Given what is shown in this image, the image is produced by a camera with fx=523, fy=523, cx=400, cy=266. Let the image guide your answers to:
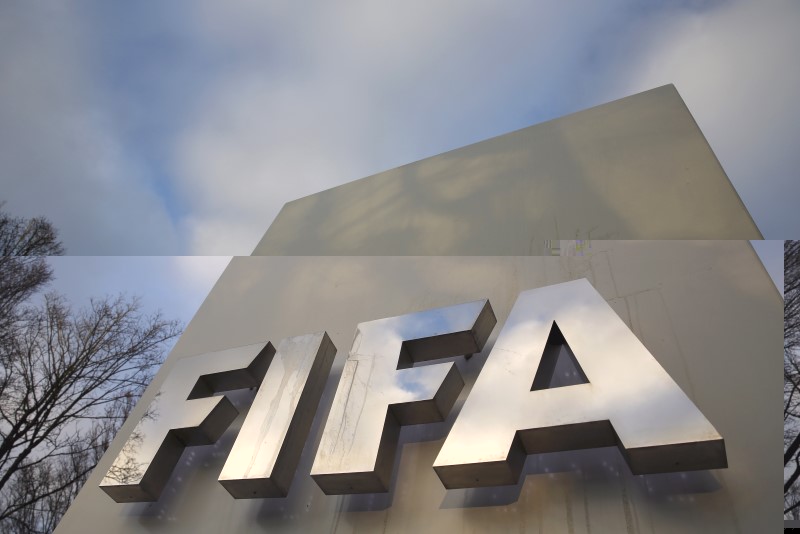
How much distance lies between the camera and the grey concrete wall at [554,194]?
3170 mm

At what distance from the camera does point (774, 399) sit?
1.96 m

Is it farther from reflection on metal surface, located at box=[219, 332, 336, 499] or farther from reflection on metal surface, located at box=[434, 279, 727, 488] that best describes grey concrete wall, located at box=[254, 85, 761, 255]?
reflection on metal surface, located at box=[219, 332, 336, 499]

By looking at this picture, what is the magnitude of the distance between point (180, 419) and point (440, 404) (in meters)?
1.71

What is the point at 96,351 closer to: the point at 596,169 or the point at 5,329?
the point at 5,329

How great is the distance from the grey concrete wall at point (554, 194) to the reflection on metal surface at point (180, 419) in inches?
60.3

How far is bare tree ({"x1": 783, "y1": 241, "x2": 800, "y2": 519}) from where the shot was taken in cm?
176

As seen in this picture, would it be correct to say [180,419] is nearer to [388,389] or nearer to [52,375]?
[388,389]

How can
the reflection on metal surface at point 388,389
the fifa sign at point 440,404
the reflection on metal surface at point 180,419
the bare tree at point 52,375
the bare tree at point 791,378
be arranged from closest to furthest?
1. the bare tree at point 791,378
2. the fifa sign at point 440,404
3. the reflection on metal surface at point 388,389
4. the reflection on metal surface at point 180,419
5. the bare tree at point 52,375

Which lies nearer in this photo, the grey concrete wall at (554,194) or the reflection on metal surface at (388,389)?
the reflection on metal surface at (388,389)

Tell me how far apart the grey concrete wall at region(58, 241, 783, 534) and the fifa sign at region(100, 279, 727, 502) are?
93mm

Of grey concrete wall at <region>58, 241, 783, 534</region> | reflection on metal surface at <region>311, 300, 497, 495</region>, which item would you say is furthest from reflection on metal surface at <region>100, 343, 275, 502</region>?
reflection on metal surface at <region>311, 300, 497, 495</region>

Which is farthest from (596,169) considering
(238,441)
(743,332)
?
(238,441)

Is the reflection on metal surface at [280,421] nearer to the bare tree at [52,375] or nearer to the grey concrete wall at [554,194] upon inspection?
the grey concrete wall at [554,194]

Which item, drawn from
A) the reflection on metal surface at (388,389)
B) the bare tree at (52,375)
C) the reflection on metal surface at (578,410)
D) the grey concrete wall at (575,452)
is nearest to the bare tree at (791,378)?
the grey concrete wall at (575,452)
